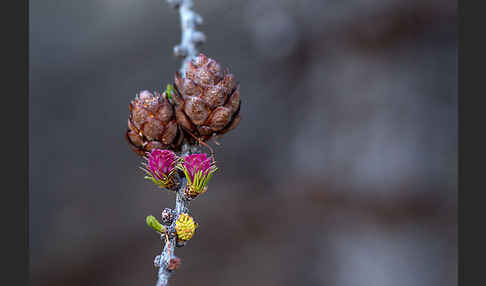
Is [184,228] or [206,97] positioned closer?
[184,228]

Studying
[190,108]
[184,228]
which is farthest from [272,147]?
[184,228]

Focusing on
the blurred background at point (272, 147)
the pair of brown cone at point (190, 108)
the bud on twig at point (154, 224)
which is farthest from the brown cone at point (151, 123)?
the blurred background at point (272, 147)

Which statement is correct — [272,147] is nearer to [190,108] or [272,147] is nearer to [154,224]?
[190,108]

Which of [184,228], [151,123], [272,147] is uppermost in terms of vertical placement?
[272,147]

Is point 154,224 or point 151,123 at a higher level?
point 151,123

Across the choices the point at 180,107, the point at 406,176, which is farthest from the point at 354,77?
the point at 180,107
